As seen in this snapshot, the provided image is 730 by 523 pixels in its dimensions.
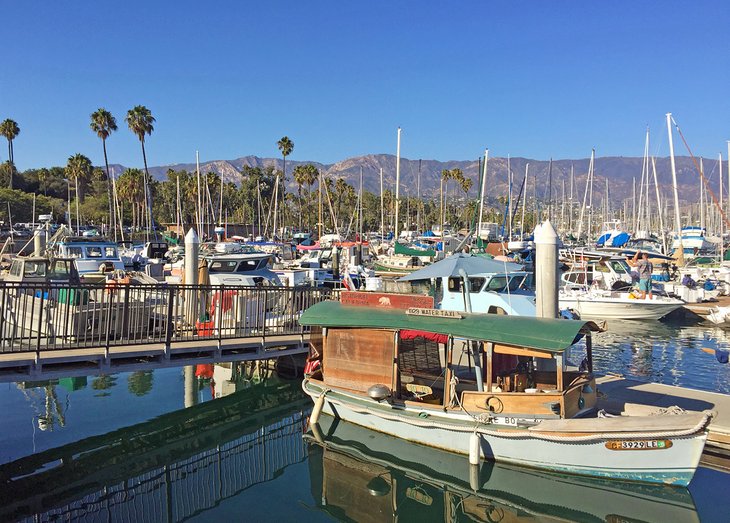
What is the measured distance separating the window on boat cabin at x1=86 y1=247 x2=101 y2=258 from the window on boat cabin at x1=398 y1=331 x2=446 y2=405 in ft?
82.5

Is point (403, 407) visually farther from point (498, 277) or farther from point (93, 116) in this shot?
point (93, 116)

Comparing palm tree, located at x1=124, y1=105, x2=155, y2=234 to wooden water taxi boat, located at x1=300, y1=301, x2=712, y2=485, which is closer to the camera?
wooden water taxi boat, located at x1=300, y1=301, x2=712, y2=485

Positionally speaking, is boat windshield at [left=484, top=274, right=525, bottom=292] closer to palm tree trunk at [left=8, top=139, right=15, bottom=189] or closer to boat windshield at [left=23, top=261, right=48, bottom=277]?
boat windshield at [left=23, top=261, right=48, bottom=277]

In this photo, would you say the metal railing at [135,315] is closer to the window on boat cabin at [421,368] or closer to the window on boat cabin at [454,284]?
the window on boat cabin at [421,368]

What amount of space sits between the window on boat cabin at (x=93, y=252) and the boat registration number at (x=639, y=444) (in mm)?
30455

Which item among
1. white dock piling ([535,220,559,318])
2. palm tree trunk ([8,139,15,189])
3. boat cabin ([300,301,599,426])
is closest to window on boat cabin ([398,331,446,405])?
boat cabin ([300,301,599,426])

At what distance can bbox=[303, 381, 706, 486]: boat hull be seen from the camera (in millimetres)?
10211

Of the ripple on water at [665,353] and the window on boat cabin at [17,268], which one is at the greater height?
the window on boat cabin at [17,268]

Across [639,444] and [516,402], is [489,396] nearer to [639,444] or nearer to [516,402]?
[516,402]

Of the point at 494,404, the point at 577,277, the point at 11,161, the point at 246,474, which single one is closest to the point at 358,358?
the point at 494,404

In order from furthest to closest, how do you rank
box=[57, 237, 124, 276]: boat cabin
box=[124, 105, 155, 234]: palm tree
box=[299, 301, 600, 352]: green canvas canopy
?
box=[124, 105, 155, 234]: palm tree, box=[57, 237, 124, 276]: boat cabin, box=[299, 301, 600, 352]: green canvas canopy

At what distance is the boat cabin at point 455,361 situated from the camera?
1121 cm

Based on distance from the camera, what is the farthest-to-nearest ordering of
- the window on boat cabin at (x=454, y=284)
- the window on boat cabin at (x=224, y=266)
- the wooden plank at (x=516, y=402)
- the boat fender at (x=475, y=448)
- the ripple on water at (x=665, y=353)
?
1. the window on boat cabin at (x=224, y=266)
2. the window on boat cabin at (x=454, y=284)
3. the ripple on water at (x=665, y=353)
4. the boat fender at (x=475, y=448)
5. the wooden plank at (x=516, y=402)

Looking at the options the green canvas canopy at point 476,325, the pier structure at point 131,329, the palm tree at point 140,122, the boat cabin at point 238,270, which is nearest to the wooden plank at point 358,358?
the green canvas canopy at point 476,325
